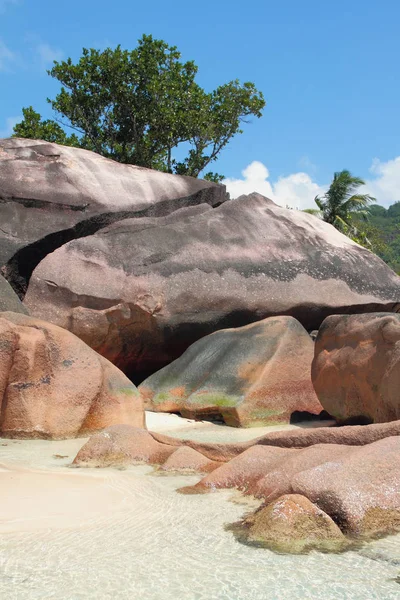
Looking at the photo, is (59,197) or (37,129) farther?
(37,129)

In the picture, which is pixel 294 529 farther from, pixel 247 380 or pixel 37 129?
pixel 37 129

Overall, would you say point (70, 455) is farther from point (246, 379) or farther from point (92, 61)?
point (92, 61)

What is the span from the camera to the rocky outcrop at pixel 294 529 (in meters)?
2.62

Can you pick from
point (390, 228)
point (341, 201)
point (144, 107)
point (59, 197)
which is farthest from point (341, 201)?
point (390, 228)

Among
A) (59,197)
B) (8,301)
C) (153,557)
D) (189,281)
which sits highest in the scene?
(59,197)

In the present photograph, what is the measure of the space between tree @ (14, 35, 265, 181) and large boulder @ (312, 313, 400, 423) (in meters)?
11.3

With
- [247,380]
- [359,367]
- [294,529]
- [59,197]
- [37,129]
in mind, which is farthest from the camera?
[37,129]

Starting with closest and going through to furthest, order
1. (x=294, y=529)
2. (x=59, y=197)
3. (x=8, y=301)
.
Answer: (x=294, y=529) < (x=8, y=301) < (x=59, y=197)

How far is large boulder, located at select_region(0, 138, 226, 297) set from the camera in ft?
31.6

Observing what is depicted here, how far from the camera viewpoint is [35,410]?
5.65m

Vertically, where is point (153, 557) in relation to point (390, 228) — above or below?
below

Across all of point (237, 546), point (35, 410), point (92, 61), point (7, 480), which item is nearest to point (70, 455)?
point (35, 410)

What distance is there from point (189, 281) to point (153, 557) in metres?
6.79

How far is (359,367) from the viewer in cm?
644
